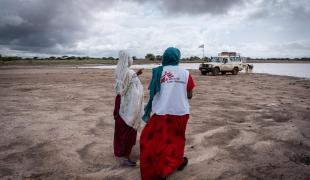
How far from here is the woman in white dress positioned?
4.45 m

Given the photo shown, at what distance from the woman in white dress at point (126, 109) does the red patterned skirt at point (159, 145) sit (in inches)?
27.6

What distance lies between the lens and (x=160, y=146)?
374cm

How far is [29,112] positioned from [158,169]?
19.4 feet

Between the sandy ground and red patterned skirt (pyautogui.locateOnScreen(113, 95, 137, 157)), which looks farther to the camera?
red patterned skirt (pyautogui.locateOnScreen(113, 95, 137, 157))

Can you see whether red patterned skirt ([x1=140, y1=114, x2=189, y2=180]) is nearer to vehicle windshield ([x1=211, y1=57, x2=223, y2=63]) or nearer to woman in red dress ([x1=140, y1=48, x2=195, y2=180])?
woman in red dress ([x1=140, y1=48, x2=195, y2=180])

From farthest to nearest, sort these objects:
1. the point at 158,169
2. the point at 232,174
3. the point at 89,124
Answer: the point at 89,124 → the point at 232,174 → the point at 158,169

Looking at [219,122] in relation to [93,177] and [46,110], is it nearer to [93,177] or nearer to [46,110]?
[93,177]

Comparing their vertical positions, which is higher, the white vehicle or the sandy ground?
the white vehicle

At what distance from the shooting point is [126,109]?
4.46 meters

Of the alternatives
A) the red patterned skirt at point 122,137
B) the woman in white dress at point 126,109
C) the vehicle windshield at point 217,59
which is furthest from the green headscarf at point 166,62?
the vehicle windshield at point 217,59

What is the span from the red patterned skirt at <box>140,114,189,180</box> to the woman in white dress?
0.70 meters

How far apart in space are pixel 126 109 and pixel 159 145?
0.96m

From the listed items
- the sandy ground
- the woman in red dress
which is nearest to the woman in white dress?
the sandy ground

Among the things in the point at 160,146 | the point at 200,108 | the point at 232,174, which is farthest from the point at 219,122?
the point at 160,146
